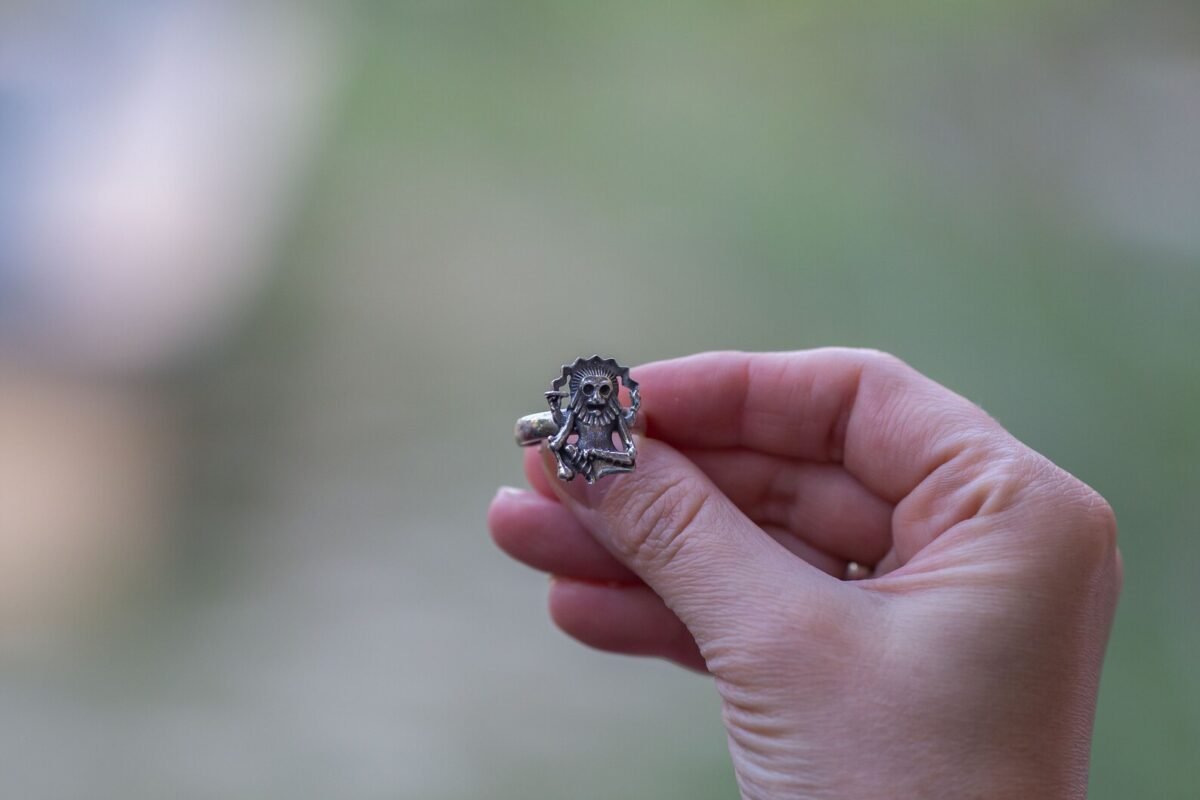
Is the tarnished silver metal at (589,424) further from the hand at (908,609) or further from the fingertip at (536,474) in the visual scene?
the fingertip at (536,474)

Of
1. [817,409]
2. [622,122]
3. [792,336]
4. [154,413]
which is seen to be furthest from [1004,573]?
[154,413]

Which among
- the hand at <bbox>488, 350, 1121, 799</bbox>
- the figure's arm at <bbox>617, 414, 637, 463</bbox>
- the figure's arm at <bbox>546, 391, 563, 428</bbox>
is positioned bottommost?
the hand at <bbox>488, 350, 1121, 799</bbox>

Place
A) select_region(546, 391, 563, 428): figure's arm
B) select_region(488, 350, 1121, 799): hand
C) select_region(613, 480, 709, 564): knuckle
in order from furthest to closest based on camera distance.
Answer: select_region(546, 391, 563, 428): figure's arm → select_region(613, 480, 709, 564): knuckle → select_region(488, 350, 1121, 799): hand

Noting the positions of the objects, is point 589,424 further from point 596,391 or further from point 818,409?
point 818,409

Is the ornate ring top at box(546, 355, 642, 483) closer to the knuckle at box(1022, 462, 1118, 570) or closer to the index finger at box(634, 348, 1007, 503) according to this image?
the index finger at box(634, 348, 1007, 503)

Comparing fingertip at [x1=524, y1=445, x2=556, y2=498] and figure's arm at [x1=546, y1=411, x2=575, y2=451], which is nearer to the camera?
figure's arm at [x1=546, y1=411, x2=575, y2=451]

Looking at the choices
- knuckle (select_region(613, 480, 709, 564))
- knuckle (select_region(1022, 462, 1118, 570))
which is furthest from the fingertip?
knuckle (select_region(1022, 462, 1118, 570))

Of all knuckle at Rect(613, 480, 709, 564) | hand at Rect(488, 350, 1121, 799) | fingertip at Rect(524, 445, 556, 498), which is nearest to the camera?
hand at Rect(488, 350, 1121, 799)

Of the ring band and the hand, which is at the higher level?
the ring band
